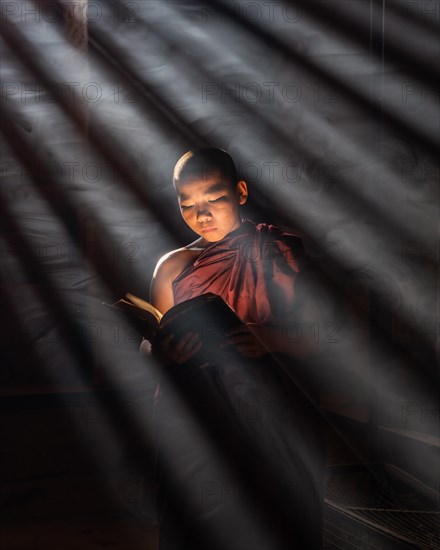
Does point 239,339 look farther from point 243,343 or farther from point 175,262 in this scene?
point 175,262

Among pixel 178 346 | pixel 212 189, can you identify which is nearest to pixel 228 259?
pixel 212 189

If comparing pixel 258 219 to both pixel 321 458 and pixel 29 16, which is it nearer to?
pixel 321 458

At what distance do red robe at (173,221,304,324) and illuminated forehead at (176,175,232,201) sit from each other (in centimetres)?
13

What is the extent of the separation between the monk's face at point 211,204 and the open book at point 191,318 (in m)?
0.27

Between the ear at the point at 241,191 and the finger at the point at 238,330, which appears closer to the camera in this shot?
the finger at the point at 238,330

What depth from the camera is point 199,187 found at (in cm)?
170

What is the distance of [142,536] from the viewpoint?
8.19ft

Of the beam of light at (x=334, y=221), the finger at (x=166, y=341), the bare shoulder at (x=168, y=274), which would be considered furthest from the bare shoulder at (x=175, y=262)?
the beam of light at (x=334, y=221)

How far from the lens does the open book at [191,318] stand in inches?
58.8

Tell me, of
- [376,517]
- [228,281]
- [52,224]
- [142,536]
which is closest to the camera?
[228,281]

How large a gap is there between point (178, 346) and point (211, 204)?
1.44 ft

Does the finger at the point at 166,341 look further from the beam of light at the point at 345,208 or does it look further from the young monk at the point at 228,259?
the beam of light at the point at 345,208

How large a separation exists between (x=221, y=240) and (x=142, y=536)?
4.71 ft

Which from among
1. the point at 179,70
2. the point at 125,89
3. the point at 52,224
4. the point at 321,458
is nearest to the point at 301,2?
the point at 179,70
